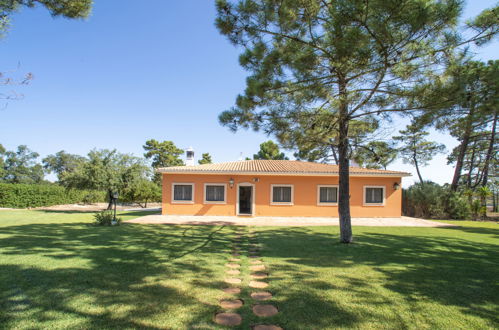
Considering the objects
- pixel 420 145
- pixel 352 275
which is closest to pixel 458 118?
pixel 352 275

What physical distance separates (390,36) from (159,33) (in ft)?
32.0

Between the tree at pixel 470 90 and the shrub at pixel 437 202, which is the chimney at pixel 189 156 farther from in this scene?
the shrub at pixel 437 202

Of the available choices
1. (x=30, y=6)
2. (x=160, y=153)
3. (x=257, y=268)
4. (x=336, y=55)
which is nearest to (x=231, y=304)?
(x=257, y=268)

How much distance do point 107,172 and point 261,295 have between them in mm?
16980

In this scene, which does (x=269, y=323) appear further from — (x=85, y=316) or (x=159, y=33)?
(x=159, y=33)

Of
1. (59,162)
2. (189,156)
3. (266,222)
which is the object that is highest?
(59,162)

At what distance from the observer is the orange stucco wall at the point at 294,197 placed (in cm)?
1552

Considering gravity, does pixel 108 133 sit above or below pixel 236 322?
above

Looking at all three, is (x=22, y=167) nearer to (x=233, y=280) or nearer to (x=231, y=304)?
(x=233, y=280)

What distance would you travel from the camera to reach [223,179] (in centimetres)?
1556

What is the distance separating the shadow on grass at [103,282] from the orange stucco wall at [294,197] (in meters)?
8.31

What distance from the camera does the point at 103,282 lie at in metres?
3.96

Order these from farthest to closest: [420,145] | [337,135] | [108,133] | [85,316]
→ [420,145]
[108,133]
[337,135]
[85,316]

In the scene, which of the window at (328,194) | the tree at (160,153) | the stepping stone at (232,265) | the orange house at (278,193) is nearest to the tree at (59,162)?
the tree at (160,153)
